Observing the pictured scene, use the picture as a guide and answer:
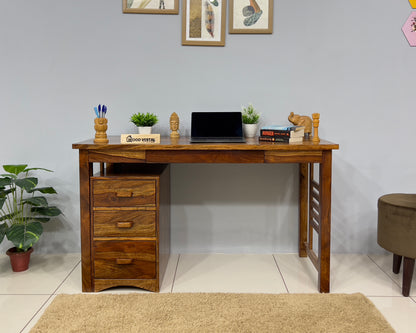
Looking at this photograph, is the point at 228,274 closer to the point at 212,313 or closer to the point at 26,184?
the point at 212,313

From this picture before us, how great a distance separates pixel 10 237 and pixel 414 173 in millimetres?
2503

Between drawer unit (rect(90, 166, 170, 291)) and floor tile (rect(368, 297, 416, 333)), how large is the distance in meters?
1.12

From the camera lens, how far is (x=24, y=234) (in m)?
2.30

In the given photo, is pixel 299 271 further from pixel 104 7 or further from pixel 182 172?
pixel 104 7

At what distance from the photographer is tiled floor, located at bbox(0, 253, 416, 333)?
2.00 metres

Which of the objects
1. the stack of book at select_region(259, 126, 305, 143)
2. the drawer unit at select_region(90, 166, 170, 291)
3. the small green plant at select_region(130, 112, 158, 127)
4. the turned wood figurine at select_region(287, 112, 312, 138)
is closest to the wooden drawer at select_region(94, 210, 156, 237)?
the drawer unit at select_region(90, 166, 170, 291)

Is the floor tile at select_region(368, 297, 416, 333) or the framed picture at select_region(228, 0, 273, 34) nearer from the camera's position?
the floor tile at select_region(368, 297, 416, 333)

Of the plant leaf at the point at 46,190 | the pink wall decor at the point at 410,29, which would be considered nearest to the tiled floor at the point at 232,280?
the plant leaf at the point at 46,190

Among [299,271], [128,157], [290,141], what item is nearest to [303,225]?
[299,271]

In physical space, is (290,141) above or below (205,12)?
below

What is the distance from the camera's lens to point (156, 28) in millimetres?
2629

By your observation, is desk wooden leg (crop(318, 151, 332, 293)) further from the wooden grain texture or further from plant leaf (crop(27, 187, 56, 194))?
plant leaf (crop(27, 187, 56, 194))

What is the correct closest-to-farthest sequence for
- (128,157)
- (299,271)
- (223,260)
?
(128,157), (299,271), (223,260)

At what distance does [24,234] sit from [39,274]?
28 centimetres
